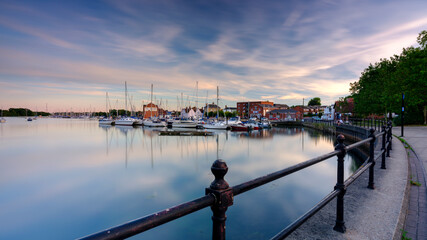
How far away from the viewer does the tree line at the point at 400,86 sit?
25.5 metres

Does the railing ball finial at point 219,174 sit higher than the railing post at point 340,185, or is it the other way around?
the railing ball finial at point 219,174

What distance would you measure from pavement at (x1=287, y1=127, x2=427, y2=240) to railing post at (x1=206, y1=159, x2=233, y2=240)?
210cm

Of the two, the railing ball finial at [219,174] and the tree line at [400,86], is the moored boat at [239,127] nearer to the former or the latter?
the tree line at [400,86]

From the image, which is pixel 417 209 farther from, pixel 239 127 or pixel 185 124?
pixel 185 124

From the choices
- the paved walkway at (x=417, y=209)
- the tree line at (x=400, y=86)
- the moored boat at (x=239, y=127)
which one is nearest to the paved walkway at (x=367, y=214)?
the paved walkway at (x=417, y=209)

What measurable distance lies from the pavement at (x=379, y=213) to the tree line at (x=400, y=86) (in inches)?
724

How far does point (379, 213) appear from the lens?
3.67 m

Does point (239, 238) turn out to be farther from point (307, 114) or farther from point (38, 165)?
point (307, 114)

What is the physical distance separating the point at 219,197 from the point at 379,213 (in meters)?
3.74

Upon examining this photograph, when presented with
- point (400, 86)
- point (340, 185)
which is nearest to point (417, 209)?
point (340, 185)

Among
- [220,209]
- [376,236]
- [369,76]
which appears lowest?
[376,236]

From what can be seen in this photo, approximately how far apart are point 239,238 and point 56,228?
9115 mm

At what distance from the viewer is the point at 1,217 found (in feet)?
40.0

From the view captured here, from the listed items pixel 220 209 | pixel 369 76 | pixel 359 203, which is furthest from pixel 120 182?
pixel 369 76
